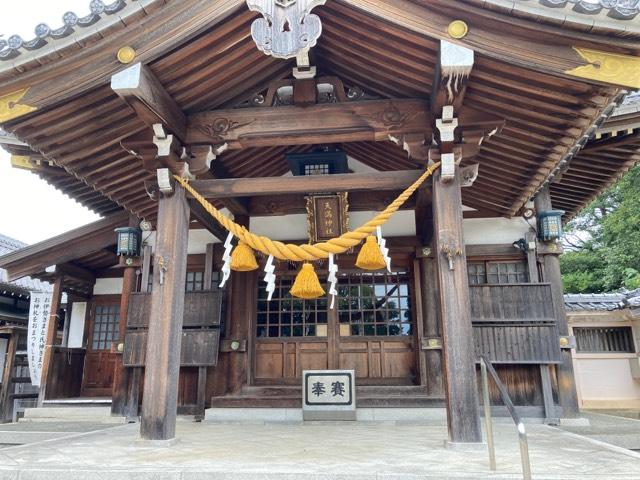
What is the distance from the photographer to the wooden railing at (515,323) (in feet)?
25.0

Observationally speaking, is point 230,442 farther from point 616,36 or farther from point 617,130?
point 617,130

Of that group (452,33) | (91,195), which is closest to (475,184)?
(452,33)

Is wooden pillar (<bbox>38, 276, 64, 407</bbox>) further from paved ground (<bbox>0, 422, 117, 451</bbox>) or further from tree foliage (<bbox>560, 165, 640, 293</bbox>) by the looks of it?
tree foliage (<bbox>560, 165, 640, 293</bbox>)

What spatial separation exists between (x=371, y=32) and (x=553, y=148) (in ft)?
9.06

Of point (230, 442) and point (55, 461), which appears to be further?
point (230, 442)

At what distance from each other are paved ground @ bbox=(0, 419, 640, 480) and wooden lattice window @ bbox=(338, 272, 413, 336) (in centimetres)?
243

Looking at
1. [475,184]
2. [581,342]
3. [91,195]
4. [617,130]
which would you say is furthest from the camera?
[581,342]

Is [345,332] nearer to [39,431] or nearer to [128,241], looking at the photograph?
[128,241]

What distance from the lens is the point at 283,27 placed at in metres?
4.89

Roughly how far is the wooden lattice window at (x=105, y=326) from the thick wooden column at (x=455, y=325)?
27.2 feet

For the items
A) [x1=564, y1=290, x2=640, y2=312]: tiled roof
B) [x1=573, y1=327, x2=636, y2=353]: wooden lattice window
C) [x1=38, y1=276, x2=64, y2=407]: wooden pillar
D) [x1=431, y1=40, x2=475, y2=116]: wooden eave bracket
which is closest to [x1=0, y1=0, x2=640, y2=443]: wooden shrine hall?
[x1=431, y1=40, x2=475, y2=116]: wooden eave bracket

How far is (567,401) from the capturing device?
7605 millimetres

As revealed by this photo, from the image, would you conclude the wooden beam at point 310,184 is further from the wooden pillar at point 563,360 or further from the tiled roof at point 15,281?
the tiled roof at point 15,281

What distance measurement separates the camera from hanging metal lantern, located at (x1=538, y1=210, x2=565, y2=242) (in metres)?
8.05
